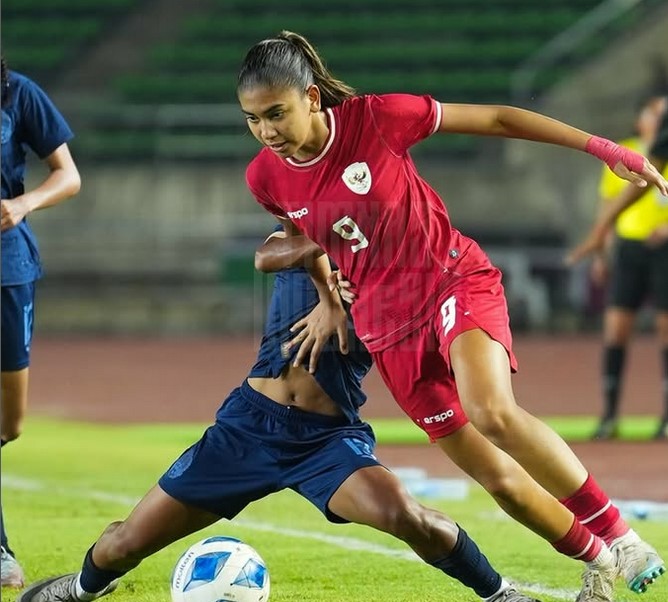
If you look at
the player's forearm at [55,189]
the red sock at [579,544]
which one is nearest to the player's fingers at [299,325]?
the red sock at [579,544]

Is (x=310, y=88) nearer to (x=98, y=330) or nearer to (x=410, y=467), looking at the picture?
(x=410, y=467)

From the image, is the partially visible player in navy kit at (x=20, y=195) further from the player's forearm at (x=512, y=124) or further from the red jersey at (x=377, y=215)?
the player's forearm at (x=512, y=124)

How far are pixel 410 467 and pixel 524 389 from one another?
17.9ft

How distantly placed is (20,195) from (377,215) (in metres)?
1.63

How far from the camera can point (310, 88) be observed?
4090 millimetres

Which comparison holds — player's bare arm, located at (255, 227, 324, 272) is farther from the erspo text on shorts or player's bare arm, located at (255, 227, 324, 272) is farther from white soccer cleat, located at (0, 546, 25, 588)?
white soccer cleat, located at (0, 546, 25, 588)

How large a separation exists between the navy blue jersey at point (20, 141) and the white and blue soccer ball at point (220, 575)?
5.13 feet

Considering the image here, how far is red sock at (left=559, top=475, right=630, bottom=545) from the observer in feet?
13.5

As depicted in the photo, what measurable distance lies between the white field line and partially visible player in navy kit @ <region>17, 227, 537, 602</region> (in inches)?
26.5

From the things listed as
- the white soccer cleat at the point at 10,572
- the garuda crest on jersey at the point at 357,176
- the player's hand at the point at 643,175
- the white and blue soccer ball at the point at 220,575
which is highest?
the player's hand at the point at 643,175

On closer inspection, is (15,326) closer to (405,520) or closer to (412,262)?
(412,262)

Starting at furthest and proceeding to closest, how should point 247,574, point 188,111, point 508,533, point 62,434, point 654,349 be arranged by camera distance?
point 188,111
point 654,349
point 62,434
point 508,533
point 247,574

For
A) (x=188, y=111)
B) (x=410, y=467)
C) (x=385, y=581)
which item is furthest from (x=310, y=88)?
(x=188, y=111)

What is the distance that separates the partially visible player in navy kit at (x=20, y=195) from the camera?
5.07 meters
